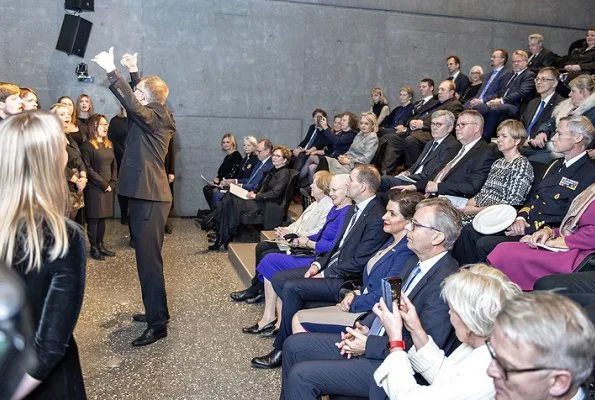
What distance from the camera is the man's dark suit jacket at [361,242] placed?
338 centimetres

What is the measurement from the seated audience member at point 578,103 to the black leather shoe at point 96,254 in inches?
175

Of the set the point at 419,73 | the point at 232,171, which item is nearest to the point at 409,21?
the point at 419,73

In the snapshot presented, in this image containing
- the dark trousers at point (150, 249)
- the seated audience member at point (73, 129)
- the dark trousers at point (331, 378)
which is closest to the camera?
the dark trousers at point (331, 378)

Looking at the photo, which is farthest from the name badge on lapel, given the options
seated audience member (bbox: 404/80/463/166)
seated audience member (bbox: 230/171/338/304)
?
seated audience member (bbox: 404/80/463/166)

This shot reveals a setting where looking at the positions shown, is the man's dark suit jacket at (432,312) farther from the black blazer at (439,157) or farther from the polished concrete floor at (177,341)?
the black blazer at (439,157)

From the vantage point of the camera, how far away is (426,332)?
2.10 meters

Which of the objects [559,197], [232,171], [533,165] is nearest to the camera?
[559,197]

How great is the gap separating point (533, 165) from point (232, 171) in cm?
461

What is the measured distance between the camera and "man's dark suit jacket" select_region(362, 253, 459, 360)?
2086 millimetres

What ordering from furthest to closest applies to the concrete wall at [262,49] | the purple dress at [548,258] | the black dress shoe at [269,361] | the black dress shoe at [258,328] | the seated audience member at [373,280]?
the concrete wall at [262,49] < the black dress shoe at [258,328] < the black dress shoe at [269,361] < the purple dress at [548,258] < the seated audience member at [373,280]

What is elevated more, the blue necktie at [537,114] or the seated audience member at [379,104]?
the blue necktie at [537,114]

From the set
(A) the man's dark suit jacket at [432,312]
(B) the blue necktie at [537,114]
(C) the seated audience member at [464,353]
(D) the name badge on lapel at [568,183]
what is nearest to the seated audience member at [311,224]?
(D) the name badge on lapel at [568,183]

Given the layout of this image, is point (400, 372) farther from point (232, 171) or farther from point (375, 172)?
point (232, 171)

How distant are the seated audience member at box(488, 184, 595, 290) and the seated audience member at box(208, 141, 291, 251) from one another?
3398 millimetres
